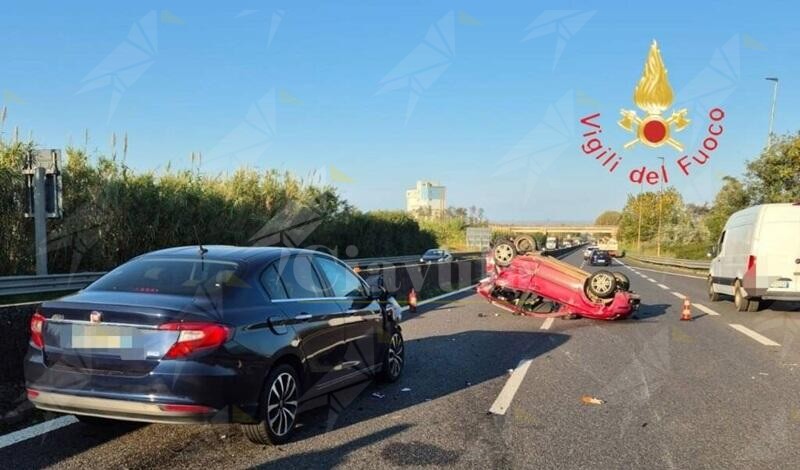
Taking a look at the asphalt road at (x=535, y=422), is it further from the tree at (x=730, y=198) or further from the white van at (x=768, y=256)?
the tree at (x=730, y=198)

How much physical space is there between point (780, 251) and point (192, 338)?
43.7 feet

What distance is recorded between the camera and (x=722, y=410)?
611cm

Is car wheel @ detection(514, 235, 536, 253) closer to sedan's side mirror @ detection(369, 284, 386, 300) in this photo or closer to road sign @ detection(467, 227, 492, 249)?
sedan's side mirror @ detection(369, 284, 386, 300)

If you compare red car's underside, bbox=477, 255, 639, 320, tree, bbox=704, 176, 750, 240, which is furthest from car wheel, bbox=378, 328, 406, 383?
tree, bbox=704, 176, 750, 240

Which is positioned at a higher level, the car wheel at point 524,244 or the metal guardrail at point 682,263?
the car wheel at point 524,244

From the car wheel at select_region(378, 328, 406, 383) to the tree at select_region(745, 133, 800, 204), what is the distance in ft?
101

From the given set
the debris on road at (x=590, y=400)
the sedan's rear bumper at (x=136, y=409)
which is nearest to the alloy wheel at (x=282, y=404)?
the sedan's rear bumper at (x=136, y=409)

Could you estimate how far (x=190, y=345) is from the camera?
4.37 metres

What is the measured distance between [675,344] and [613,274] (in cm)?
331

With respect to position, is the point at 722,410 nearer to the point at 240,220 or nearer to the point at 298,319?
the point at 298,319

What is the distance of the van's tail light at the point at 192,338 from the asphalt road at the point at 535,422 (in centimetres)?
80

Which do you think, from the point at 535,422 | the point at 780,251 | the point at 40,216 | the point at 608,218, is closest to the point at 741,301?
the point at 780,251

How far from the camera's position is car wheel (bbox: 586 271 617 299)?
12.7m

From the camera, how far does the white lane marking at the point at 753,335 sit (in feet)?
33.6
